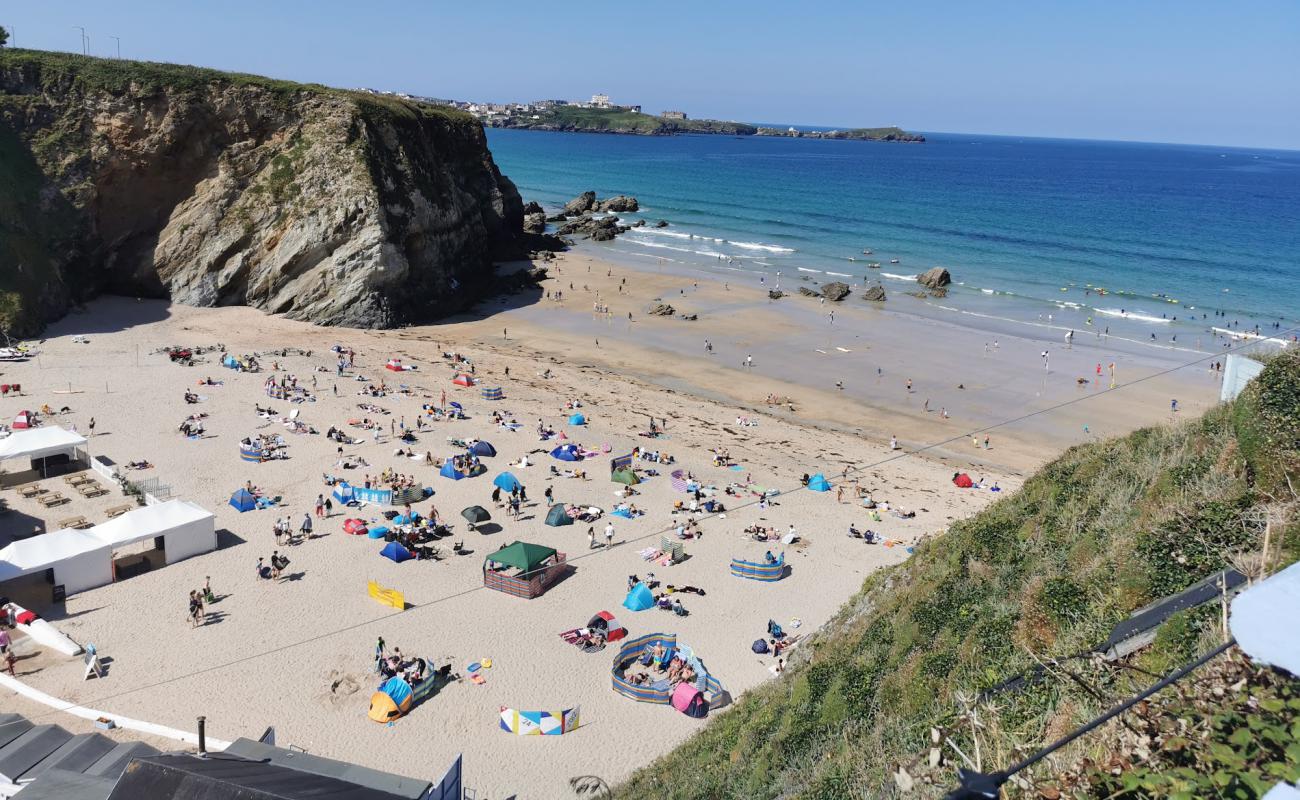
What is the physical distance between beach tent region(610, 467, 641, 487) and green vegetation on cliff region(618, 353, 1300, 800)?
1318cm

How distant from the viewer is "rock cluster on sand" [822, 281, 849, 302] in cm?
5344

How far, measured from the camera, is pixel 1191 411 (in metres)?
34.6

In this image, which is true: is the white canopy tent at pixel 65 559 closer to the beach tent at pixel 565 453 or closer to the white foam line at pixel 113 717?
the white foam line at pixel 113 717

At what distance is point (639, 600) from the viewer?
64.0ft

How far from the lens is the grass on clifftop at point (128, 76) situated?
139ft

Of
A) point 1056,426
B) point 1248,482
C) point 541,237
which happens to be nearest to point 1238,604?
point 1248,482

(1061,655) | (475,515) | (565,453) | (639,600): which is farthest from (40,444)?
(1061,655)

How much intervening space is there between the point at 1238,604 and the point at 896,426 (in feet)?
97.7

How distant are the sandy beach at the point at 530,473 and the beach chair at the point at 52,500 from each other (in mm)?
316

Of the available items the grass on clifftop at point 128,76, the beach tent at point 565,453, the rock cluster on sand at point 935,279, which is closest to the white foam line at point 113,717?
the beach tent at point 565,453

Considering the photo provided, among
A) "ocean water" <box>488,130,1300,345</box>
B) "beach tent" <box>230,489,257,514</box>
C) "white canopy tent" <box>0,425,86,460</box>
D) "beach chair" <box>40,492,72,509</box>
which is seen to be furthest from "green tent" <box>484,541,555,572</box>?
"ocean water" <box>488,130,1300,345</box>

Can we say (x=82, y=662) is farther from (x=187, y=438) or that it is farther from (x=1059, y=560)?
(x=1059, y=560)

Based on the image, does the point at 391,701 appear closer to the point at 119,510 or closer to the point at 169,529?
the point at 169,529

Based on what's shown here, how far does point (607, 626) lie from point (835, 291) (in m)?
39.5
